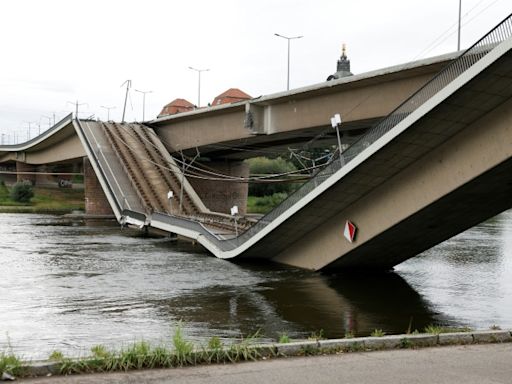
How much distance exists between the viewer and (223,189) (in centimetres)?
5050

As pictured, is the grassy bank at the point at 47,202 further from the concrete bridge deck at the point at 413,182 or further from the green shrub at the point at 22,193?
the concrete bridge deck at the point at 413,182

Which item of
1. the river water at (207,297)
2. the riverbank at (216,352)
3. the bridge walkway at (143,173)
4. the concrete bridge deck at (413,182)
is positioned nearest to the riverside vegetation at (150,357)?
the riverbank at (216,352)

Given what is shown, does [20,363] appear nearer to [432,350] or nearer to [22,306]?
[432,350]

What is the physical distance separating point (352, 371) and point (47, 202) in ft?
197

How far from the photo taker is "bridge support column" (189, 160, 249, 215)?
49.2 metres

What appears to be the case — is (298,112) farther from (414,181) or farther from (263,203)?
(263,203)

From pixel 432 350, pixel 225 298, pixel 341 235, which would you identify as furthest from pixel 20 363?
pixel 341 235

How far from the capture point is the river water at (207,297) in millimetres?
12180

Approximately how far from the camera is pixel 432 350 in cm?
795

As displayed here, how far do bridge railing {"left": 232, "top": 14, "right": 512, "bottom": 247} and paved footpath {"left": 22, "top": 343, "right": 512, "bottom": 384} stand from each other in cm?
813

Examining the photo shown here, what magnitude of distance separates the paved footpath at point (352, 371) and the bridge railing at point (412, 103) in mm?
8132

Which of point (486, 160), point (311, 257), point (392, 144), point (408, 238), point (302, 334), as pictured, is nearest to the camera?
point (302, 334)

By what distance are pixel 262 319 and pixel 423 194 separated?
638 cm

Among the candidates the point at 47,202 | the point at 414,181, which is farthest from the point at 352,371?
the point at 47,202
